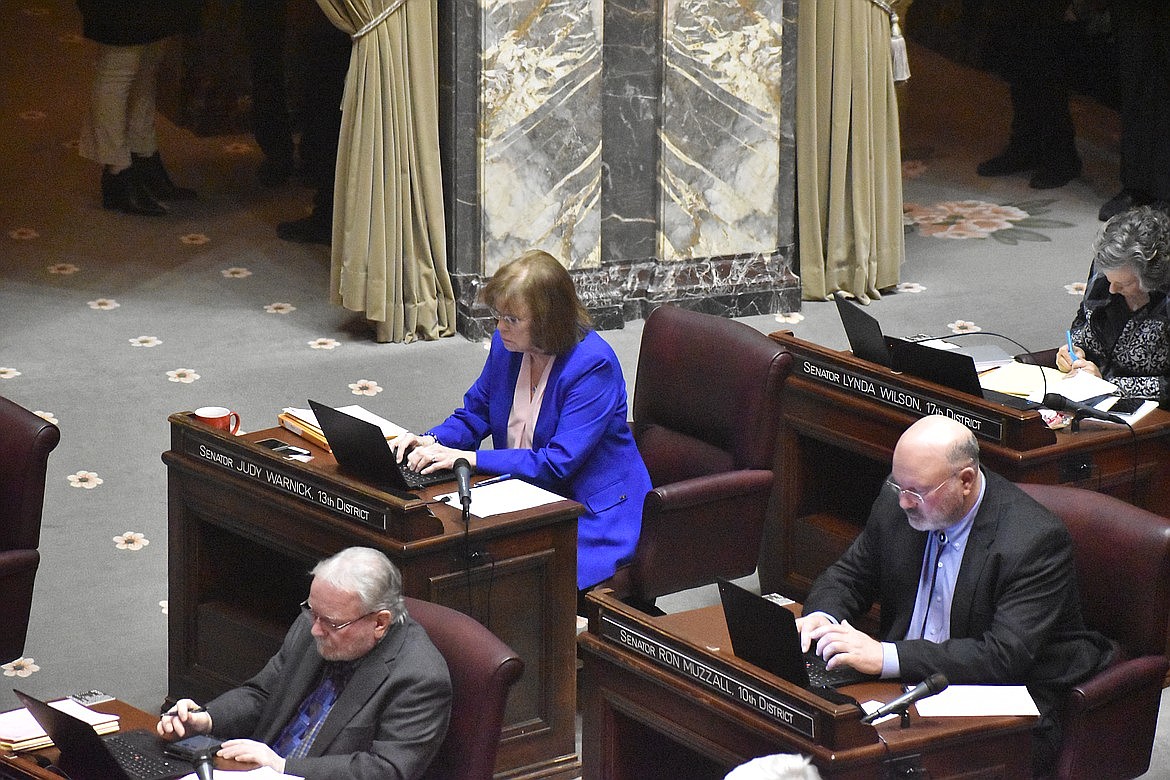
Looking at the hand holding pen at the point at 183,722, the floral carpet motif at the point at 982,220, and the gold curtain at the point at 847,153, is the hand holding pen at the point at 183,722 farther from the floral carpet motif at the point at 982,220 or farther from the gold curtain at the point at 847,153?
the floral carpet motif at the point at 982,220

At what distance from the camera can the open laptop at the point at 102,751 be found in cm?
326

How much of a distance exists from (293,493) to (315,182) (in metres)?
5.70

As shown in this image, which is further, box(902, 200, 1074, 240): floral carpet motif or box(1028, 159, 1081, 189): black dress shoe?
box(1028, 159, 1081, 189): black dress shoe

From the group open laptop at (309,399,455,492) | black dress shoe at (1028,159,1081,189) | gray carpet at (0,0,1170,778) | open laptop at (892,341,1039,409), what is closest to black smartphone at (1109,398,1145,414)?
open laptop at (892,341,1039,409)

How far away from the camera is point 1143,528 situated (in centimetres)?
387

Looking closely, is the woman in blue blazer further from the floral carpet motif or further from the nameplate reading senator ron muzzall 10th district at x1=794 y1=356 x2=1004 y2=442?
the floral carpet motif

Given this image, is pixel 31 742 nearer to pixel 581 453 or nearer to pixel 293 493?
pixel 293 493

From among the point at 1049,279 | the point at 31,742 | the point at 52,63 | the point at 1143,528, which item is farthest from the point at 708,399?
the point at 52,63

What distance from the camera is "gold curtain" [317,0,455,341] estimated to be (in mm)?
7320

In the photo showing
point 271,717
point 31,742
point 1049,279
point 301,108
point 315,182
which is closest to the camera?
point 31,742

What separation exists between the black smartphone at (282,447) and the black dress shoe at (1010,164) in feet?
22.0

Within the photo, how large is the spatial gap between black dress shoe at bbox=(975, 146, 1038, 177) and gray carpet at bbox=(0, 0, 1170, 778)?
137mm

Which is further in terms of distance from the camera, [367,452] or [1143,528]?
[367,452]

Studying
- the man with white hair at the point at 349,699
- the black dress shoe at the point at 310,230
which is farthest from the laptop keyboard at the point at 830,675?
the black dress shoe at the point at 310,230
